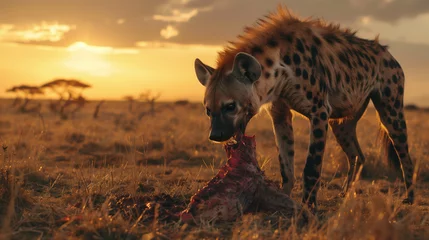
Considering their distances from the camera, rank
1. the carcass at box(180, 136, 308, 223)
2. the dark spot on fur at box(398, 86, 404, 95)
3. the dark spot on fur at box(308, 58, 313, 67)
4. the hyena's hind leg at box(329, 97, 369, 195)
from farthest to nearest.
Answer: the hyena's hind leg at box(329, 97, 369, 195) → the dark spot on fur at box(398, 86, 404, 95) → the dark spot on fur at box(308, 58, 313, 67) → the carcass at box(180, 136, 308, 223)

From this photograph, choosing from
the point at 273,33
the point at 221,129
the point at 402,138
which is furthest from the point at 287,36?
the point at 402,138

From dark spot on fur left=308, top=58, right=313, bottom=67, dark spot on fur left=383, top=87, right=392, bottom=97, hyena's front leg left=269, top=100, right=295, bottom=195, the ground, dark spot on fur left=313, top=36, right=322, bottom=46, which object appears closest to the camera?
the ground

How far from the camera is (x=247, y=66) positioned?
14.6ft

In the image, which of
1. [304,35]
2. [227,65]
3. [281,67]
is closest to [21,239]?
[227,65]

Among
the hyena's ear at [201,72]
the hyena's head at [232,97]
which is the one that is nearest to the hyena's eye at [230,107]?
the hyena's head at [232,97]

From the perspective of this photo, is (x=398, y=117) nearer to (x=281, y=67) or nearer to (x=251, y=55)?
(x=281, y=67)

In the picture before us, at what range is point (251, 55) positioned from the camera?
457 cm

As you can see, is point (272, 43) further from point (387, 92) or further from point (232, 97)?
point (387, 92)

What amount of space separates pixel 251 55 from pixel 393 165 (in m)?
2.84

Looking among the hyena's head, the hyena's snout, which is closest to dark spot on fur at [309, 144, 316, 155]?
the hyena's head

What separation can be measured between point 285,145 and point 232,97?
53.7 inches

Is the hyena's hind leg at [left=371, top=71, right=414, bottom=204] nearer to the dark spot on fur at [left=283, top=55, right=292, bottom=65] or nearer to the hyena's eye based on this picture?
the dark spot on fur at [left=283, top=55, right=292, bottom=65]

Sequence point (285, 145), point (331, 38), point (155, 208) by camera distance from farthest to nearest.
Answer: point (331, 38) → point (285, 145) → point (155, 208)

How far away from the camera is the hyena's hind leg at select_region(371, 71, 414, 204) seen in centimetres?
597
